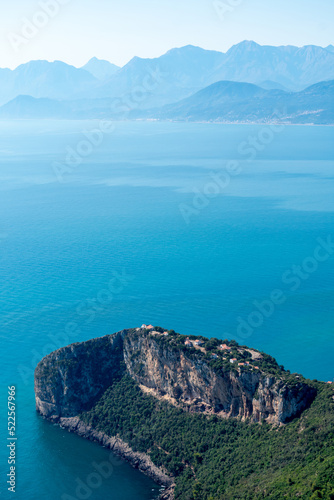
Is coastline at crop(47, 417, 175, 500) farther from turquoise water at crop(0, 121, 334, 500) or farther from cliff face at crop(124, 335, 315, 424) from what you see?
cliff face at crop(124, 335, 315, 424)

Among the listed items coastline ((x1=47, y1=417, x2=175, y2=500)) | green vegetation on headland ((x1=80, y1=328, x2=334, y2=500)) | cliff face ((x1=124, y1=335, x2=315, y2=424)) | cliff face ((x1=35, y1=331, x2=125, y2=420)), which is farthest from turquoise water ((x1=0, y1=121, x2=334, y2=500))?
cliff face ((x1=124, y1=335, x2=315, y2=424))

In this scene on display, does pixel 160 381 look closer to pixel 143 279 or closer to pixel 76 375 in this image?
pixel 76 375

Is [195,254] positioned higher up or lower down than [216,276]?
higher up

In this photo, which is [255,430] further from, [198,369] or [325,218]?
[325,218]

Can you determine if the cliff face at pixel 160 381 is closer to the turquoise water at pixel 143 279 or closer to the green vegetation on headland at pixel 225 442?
the green vegetation on headland at pixel 225 442

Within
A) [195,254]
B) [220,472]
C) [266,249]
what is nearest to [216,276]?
[195,254]

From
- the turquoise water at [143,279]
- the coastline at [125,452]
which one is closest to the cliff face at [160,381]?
the coastline at [125,452]
